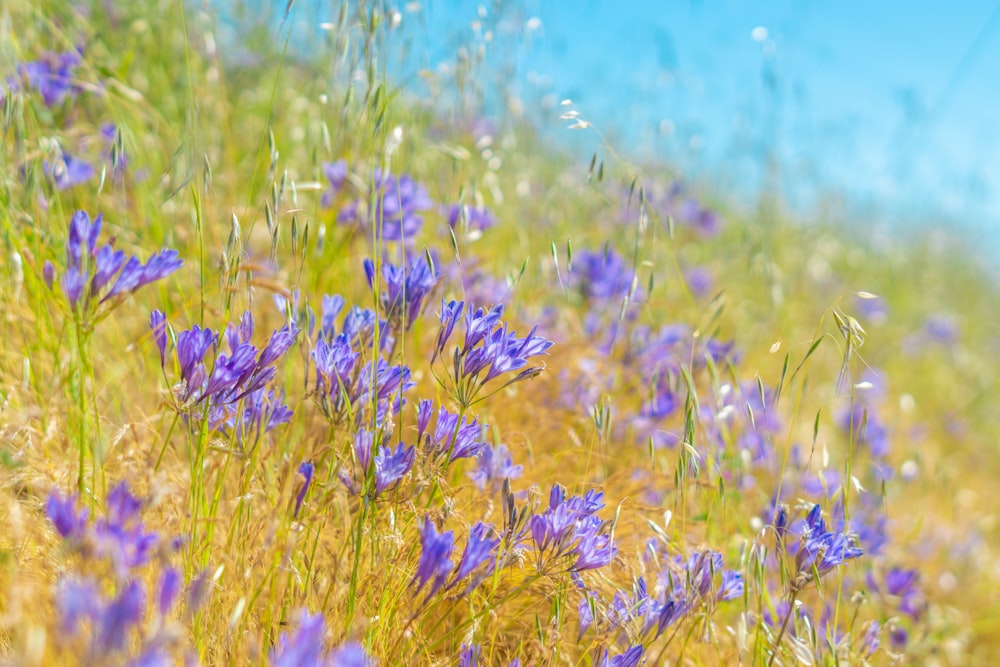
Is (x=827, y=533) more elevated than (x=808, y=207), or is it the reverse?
(x=808, y=207)

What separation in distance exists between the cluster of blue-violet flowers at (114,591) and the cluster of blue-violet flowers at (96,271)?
0.38 metres

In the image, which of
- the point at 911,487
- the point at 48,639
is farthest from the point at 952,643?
the point at 48,639

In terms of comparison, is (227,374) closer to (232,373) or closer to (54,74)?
(232,373)

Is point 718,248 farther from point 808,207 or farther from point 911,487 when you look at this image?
point 808,207

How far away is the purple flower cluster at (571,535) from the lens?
1173 mm

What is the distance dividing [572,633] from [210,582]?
0.74 meters

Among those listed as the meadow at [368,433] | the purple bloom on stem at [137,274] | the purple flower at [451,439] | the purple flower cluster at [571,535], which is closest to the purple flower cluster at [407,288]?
the meadow at [368,433]

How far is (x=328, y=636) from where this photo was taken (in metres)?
1.12

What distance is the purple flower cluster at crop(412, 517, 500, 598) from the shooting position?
1055 millimetres

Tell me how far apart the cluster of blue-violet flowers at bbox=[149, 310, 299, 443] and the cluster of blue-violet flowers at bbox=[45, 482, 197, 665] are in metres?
0.21

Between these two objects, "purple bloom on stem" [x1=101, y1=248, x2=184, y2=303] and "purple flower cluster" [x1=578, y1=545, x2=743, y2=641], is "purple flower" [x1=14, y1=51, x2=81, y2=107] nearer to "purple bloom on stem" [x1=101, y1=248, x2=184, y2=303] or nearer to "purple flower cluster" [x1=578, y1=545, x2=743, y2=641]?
"purple bloom on stem" [x1=101, y1=248, x2=184, y2=303]

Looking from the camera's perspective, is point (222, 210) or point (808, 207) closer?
point (222, 210)

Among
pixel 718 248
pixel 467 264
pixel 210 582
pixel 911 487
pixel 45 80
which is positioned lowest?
pixel 210 582

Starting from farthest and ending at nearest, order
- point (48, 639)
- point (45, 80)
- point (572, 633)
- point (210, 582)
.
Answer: point (45, 80) → point (572, 633) → point (210, 582) → point (48, 639)
